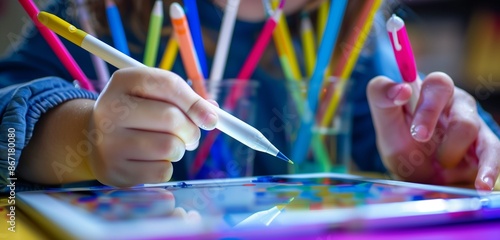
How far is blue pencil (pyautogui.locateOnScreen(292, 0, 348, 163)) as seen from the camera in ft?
1.23

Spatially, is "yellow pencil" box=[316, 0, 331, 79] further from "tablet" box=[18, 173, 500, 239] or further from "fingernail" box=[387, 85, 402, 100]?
"tablet" box=[18, 173, 500, 239]

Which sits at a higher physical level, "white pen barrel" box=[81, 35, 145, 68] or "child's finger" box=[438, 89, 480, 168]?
"white pen barrel" box=[81, 35, 145, 68]

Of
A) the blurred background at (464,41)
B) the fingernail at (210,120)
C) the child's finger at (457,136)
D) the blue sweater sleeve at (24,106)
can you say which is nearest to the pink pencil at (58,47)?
the blue sweater sleeve at (24,106)

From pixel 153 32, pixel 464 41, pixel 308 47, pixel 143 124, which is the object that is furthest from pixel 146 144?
pixel 464 41

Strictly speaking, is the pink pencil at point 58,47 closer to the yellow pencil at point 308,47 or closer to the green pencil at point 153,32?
the green pencil at point 153,32

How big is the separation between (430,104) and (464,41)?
914 mm

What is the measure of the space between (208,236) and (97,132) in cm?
13

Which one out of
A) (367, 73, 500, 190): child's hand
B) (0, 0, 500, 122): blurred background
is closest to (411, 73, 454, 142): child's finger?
(367, 73, 500, 190): child's hand

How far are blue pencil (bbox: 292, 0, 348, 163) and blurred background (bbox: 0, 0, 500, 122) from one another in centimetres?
69

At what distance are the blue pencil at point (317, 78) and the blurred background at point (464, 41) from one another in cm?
69

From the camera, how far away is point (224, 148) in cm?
35

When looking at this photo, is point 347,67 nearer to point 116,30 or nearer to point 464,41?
point 116,30

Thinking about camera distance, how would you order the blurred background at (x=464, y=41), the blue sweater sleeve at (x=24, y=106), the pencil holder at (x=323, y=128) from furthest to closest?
the blurred background at (x=464, y=41), the pencil holder at (x=323, y=128), the blue sweater sleeve at (x=24, y=106)

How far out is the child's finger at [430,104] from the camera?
1.04ft
